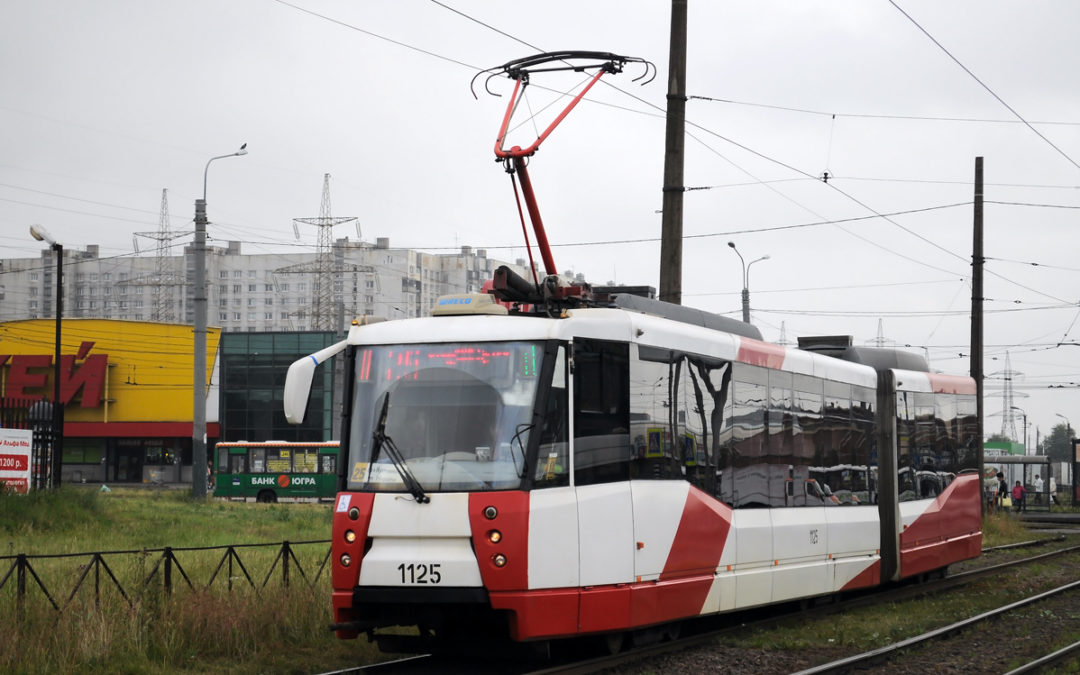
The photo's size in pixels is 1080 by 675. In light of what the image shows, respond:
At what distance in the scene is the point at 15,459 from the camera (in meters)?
28.6

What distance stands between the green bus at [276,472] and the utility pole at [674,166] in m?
38.2

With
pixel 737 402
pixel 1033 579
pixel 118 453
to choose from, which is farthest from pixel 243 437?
pixel 737 402

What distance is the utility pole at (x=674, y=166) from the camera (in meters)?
17.1

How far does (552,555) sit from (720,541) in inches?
113

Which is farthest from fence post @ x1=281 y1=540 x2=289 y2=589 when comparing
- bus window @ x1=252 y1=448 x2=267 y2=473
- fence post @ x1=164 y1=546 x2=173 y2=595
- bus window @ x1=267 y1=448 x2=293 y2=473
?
bus window @ x1=252 y1=448 x2=267 y2=473

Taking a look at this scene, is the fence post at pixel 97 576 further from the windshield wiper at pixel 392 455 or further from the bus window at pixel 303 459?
the bus window at pixel 303 459

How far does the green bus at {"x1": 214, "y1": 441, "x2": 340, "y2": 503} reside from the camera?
54.0m

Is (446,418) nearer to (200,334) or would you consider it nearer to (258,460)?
(200,334)

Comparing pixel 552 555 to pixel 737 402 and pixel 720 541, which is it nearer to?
pixel 720 541

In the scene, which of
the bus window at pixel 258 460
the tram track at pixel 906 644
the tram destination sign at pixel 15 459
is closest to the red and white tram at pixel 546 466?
the tram track at pixel 906 644

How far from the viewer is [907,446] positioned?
18.2m

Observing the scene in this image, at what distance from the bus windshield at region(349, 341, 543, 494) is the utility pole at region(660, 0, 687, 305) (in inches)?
256

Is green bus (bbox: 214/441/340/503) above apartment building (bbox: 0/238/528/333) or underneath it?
underneath

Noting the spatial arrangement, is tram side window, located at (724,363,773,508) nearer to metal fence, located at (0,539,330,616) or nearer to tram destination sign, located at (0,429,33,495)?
metal fence, located at (0,539,330,616)
